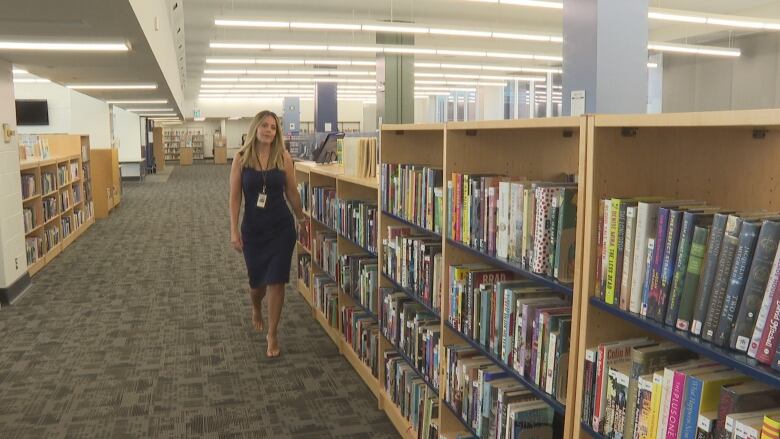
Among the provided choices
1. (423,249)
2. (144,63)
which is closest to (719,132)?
(423,249)

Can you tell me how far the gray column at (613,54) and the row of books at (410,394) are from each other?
216 cm

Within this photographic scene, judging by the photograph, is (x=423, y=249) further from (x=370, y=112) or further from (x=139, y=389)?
(x=370, y=112)

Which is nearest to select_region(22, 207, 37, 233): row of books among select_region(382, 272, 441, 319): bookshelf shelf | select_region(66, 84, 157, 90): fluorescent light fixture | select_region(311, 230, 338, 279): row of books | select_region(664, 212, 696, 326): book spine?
select_region(66, 84, 157, 90): fluorescent light fixture

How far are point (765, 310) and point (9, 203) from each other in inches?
248

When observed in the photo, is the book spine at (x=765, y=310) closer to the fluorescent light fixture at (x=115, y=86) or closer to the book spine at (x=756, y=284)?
the book spine at (x=756, y=284)

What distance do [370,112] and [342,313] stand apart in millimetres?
29607

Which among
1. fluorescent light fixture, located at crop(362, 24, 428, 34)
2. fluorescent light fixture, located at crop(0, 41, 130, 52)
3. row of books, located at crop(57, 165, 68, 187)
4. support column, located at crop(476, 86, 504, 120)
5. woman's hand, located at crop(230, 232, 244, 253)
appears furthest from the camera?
support column, located at crop(476, 86, 504, 120)

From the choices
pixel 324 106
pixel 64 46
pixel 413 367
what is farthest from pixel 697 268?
pixel 324 106

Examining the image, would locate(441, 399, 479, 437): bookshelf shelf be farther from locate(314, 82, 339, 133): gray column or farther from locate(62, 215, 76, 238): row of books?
locate(314, 82, 339, 133): gray column

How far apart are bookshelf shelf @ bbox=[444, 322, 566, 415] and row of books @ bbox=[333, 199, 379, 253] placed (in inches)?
46.2

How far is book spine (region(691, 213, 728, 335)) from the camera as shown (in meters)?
1.31

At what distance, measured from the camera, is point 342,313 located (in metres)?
4.35

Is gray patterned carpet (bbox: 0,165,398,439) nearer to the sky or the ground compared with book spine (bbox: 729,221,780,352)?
nearer to the ground

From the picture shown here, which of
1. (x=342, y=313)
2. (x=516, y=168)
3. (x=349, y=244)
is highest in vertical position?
(x=516, y=168)
